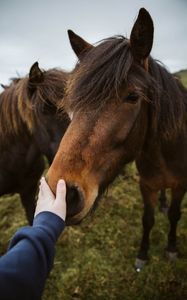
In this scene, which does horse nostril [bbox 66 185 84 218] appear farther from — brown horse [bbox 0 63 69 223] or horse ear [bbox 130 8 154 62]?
brown horse [bbox 0 63 69 223]

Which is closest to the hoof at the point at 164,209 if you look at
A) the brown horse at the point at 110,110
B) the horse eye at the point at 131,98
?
the brown horse at the point at 110,110

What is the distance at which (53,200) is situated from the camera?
5.17ft

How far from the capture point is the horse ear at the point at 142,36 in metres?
2.07

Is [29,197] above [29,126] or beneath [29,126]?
beneath

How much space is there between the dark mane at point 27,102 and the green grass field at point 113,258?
1.97 meters

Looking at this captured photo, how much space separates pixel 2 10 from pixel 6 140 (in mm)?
18090

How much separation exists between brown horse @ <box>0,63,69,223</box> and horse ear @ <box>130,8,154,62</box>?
1148 mm

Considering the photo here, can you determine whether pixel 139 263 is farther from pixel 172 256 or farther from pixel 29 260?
pixel 29 260

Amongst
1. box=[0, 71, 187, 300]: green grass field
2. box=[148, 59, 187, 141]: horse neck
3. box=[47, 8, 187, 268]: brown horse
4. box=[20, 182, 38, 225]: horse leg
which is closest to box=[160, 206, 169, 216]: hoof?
box=[0, 71, 187, 300]: green grass field

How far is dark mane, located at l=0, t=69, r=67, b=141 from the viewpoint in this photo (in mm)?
3363

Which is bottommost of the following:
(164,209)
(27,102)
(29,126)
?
(164,209)

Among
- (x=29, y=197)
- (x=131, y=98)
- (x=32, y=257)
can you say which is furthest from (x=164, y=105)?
(x=29, y=197)

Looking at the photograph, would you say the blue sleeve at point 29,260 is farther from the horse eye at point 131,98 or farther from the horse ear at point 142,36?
the horse ear at point 142,36

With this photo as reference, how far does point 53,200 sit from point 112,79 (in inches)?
37.8
